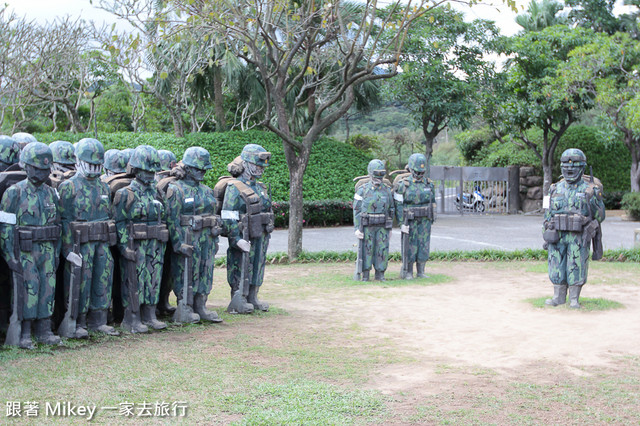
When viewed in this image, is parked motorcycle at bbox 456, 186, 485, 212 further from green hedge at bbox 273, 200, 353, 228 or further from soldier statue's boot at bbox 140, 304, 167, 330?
soldier statue's boot at bbox 140, 304, 167, 330

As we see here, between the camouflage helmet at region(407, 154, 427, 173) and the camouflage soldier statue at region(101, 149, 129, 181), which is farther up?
the camouflage helmet at region(407, 154, 427, 173)

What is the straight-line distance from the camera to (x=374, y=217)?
1109 cm

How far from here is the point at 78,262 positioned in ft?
22.6

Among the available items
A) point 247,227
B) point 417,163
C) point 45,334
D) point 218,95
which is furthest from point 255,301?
point 218,95

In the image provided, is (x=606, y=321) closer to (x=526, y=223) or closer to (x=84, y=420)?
(x=84, y=420)

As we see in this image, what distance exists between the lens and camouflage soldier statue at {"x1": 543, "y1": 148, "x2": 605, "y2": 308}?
9062 millimetres

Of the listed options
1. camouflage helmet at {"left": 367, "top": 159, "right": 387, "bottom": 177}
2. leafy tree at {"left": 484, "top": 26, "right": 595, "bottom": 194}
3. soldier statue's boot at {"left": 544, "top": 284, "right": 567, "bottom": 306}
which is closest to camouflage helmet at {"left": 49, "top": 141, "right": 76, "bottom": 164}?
camouflage helmet at {"left": 367, "top": 159, "right": 387, "bottom": 177}

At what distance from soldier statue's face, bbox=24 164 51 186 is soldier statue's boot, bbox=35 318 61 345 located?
1.35 m

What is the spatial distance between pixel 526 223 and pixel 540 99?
17.2 feet

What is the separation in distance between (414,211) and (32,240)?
21.4ft

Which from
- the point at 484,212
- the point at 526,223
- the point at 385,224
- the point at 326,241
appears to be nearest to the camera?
the point at 385,224

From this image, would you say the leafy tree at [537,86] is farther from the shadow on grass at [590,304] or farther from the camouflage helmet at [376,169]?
the shadow on grass at [590,304]

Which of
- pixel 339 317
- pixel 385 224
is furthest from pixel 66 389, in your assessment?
pixel 385 224

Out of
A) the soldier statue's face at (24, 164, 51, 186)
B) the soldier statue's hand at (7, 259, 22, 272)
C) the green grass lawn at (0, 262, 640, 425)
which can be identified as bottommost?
the green grass lawn at (0, 262, 640, 425)
